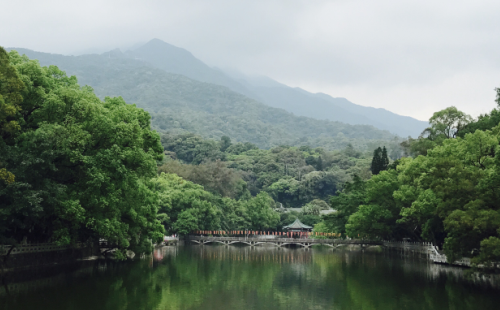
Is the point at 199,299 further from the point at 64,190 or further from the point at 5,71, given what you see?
the point at 5,71

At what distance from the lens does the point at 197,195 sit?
3238 inches

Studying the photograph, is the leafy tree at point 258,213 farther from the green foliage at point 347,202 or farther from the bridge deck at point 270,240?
the green foliage at point 347,202

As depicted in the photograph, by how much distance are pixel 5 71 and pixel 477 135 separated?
29.0m

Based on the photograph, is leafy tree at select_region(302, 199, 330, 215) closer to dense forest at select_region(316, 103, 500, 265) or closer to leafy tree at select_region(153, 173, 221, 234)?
leafy tree at select_region(153, 173, 221, 234)

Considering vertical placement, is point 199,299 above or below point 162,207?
below

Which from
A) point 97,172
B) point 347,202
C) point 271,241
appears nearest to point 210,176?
point 271,241

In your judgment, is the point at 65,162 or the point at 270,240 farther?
the point at 270,240

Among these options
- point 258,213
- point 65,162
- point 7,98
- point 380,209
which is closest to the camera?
point 7,98

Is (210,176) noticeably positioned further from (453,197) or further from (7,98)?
(7,98)

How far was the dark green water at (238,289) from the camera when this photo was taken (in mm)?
22469

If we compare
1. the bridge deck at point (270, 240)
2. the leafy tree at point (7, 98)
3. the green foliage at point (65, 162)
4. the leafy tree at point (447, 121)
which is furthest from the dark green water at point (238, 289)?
the bridge deck at point (270, 240)

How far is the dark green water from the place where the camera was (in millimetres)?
22469

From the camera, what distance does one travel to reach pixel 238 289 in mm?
28344

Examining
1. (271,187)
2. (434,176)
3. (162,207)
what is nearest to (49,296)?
(434,176)
